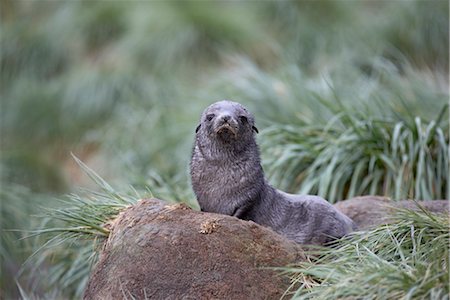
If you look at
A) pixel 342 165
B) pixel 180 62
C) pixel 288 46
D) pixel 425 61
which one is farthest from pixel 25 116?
pixel 342 165

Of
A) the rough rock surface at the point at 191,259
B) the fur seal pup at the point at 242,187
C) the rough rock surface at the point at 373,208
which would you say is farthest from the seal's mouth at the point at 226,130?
the rough rock surface at the point at 373,208

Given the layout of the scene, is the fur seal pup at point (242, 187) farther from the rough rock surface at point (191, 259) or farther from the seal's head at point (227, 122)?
the rough rock surface at point (191, 259)

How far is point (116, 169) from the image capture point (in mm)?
8516

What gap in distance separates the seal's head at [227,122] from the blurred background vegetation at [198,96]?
1.75 m

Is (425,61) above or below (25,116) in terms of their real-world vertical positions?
above

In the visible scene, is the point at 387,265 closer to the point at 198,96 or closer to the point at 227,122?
the point at 227,122

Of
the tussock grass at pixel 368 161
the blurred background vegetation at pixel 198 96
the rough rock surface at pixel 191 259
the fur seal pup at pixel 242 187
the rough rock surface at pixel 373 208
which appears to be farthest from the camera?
the blurred background vegetation at pixel 198 96

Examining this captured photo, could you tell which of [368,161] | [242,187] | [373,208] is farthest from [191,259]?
[368,161]

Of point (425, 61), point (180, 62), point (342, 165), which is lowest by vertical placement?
point (342, 165)

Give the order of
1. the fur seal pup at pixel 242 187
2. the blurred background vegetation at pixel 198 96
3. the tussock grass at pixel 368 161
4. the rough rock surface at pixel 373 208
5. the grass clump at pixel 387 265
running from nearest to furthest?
1. the grass clump at pixel 387 265
2. the fur seal pup at pixel 242 187
3. the rough rock surface at pixel 373 208
4. the tussock grass at pixel 368 161
5. the blurred background vegetation at pixel 198 96

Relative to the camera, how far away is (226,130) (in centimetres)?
388

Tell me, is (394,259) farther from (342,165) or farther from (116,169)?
(116,169)

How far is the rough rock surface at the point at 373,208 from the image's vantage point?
4480 millimetres

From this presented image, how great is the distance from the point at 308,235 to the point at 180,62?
6.29 m
